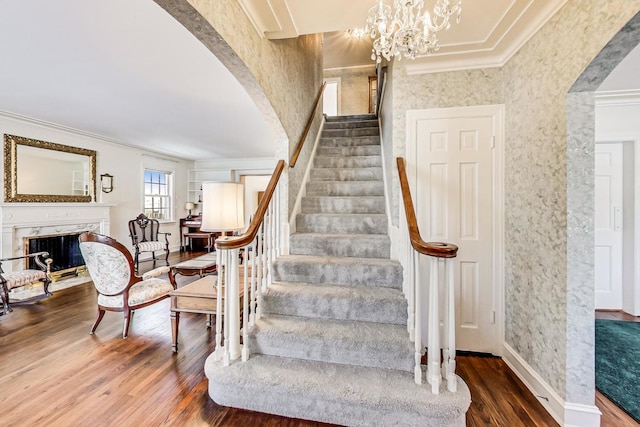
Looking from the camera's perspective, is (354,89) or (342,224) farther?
(354,89)

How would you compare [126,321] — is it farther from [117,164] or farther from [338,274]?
[117,164]

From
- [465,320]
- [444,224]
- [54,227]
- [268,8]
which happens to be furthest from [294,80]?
[54,227]

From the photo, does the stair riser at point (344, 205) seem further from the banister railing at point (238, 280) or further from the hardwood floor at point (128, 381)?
the hardwood floor at point (128, 381)

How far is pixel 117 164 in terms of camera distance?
226 inches

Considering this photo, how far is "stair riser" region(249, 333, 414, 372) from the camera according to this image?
1.74 metres

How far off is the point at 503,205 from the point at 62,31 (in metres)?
3.64

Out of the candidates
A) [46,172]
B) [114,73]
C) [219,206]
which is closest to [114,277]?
[219,206]

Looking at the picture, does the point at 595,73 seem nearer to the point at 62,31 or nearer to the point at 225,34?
the point at 225,34

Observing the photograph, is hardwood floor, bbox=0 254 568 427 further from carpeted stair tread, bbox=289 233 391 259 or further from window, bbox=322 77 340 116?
window, bbox=322 77 340 116

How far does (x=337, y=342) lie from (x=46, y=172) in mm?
5637

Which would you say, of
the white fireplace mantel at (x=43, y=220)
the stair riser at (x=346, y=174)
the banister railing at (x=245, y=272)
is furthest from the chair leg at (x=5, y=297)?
the stair riser at (x=346, y=174)

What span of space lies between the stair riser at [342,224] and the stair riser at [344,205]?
203mm

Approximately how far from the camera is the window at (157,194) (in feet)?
21.9

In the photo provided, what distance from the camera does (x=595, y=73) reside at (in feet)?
4.85
